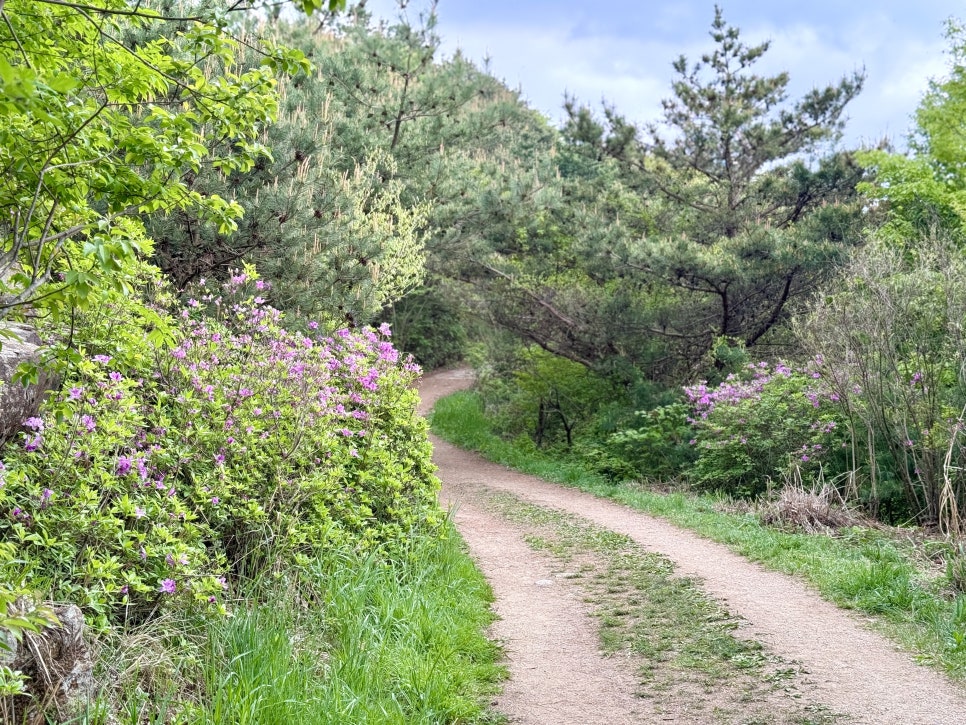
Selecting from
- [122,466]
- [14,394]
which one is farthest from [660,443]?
[14,394]

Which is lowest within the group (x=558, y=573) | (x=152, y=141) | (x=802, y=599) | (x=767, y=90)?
(x=558, y=573)

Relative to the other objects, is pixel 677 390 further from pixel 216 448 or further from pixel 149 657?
pixel 149 657

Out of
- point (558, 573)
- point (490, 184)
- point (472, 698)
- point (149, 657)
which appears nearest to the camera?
point (149, 657)

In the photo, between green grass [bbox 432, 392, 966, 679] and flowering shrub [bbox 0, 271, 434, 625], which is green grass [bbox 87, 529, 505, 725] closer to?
flowering shrub [bbox 0, 271, 434, 625]

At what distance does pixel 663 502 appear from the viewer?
10523 mm

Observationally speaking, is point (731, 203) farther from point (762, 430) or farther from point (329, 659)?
point (329, 659)

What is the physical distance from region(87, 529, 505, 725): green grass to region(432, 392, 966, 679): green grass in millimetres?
2676

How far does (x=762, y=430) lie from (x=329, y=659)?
888 centimetres

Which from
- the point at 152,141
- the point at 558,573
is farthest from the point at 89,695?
the point at 558,573

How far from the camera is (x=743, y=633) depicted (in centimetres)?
524

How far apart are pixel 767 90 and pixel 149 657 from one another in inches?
575

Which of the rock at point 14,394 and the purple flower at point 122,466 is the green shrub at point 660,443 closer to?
the purple flower at point 122,466

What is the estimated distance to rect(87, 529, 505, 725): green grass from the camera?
3.47m

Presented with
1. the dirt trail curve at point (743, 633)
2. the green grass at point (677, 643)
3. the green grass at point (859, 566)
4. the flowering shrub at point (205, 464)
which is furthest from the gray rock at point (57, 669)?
the green grass at point (859, 566)
